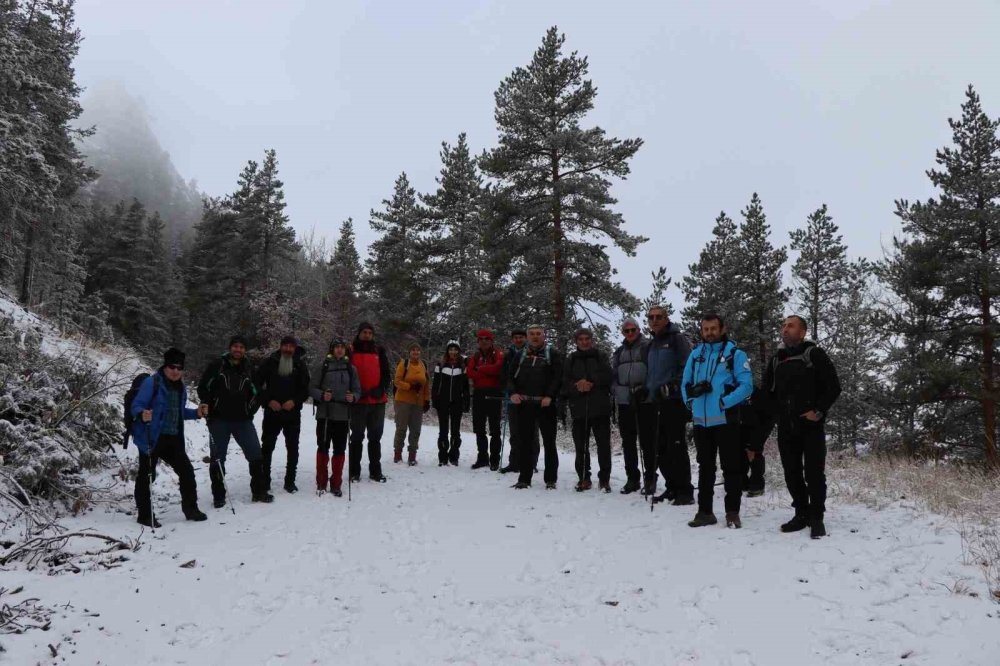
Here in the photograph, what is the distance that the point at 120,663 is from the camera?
3.77 meters

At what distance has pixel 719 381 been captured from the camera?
6270mm

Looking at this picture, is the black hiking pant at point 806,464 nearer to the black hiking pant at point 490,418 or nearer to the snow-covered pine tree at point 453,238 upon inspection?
the black hiking pant at point 490,418

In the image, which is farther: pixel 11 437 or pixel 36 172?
pixel 36 172

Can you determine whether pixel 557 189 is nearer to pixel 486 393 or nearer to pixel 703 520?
pixel 486 393

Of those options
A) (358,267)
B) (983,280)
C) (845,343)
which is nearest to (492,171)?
(983,280)

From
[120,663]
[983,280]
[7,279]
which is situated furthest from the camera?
[7,279]

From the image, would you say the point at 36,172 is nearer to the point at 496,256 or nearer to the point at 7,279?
the point at 7,279

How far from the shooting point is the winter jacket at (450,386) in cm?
1136

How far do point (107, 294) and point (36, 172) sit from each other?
23278mm

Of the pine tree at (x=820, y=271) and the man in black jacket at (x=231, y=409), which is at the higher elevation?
the pine tree at (x=820, y=271)

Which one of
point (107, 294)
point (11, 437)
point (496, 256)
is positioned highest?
point (107, 294)

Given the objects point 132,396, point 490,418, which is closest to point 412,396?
point 490,418

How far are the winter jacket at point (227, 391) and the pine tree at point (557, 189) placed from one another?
1161cm

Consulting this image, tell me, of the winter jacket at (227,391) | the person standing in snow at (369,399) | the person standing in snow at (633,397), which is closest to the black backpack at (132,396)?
the winter jacket at (227,391)
